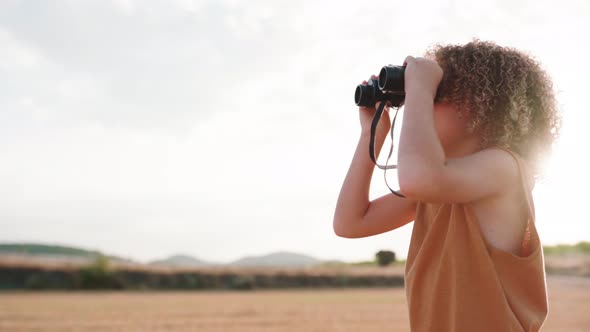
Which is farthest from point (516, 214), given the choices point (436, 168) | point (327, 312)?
point (327, 312)

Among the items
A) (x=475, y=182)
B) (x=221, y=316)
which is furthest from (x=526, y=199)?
(x=221, y=316)

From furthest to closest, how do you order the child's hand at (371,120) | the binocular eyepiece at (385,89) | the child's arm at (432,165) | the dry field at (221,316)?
the dry field at (221,316) < the child's hand at (371,120) < the binocular eyepiece at (385,89) < the child's arm at (432,165)

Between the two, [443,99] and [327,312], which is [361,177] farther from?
[327,312]

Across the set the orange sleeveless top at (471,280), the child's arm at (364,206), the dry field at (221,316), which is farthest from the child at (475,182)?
the dry field at (221,316)

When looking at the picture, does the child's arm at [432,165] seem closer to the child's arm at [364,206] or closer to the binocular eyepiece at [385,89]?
the binocular eyepiece at [385,89]

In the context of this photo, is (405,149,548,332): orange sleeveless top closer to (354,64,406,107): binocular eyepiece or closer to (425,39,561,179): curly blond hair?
(425,39,561,179): curly blond hair

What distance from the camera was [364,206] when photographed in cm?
179

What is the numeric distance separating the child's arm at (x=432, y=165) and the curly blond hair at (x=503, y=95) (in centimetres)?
6

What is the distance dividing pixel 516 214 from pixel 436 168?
24cm

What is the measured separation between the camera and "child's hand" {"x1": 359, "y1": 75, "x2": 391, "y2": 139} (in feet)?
5.73

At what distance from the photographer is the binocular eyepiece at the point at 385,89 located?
5.00 ft

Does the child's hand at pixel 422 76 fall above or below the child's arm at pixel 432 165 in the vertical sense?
above

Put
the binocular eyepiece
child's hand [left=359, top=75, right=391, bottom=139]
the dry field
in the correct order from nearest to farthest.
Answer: the binocular eyepiece → child's hand [left=359, top=75, right=391, bottom=139] → the dry field

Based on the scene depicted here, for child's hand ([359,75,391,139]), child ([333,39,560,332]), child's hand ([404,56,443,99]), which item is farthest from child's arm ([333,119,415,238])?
child's hand ([404,56,443,99])
